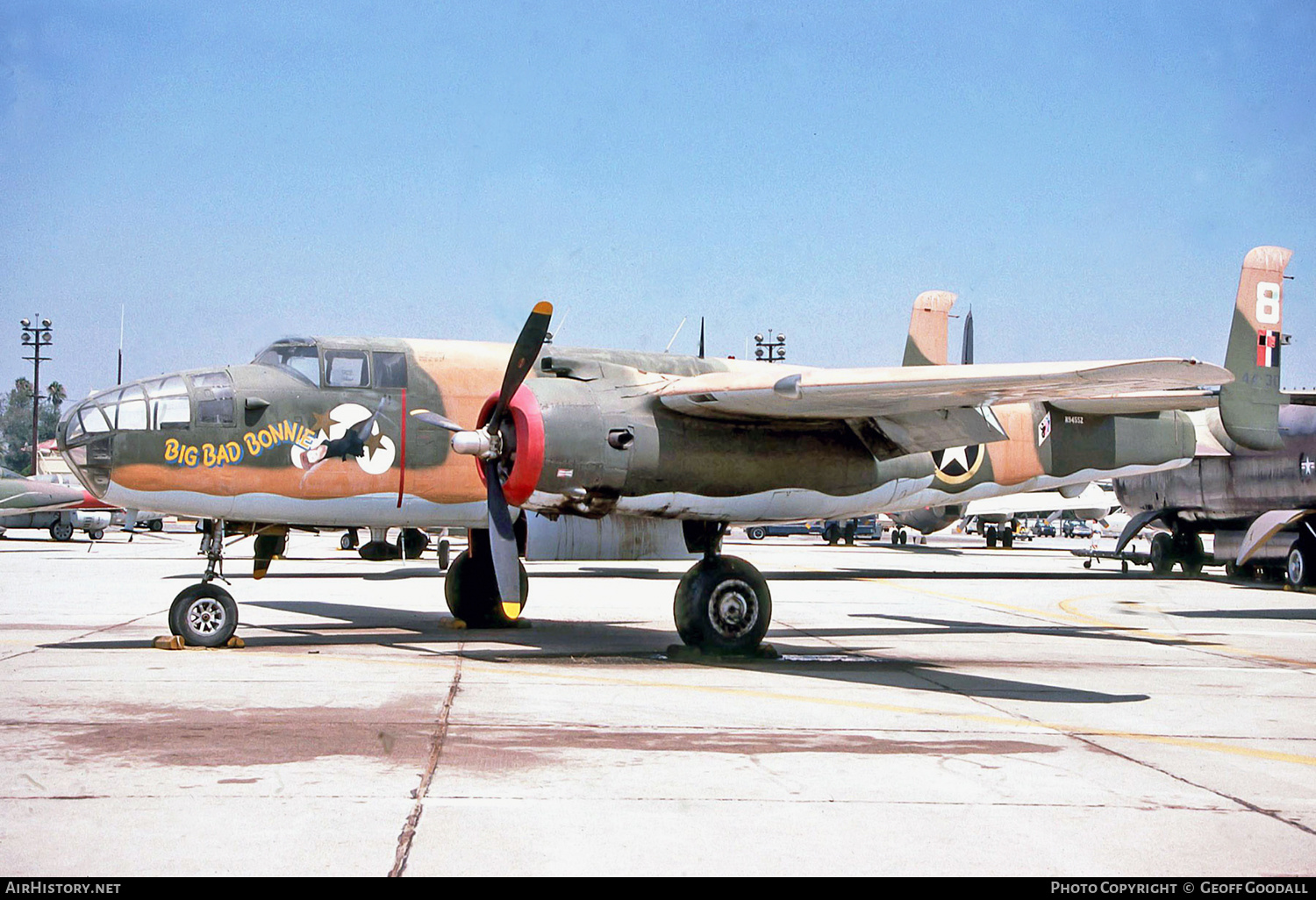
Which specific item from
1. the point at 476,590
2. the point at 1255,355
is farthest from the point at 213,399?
the point at 1255,355

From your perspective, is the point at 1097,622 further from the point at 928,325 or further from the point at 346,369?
the point at 346,369

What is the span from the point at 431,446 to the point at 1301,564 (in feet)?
69.3

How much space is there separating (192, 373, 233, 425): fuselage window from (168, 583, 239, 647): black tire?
196cm

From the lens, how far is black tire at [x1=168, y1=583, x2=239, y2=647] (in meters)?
13.6

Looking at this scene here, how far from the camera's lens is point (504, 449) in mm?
12711

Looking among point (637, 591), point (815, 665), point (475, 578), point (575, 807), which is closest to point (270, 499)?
point (475, 578)

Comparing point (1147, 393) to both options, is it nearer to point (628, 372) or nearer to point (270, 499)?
point (628, 372)

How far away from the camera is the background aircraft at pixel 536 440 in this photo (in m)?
12.2

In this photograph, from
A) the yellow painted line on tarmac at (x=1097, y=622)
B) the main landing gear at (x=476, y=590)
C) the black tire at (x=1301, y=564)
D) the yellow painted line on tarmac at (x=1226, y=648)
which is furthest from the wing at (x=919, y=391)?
the black tire at (x=1301, y=564)

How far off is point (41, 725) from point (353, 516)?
6.36 meters

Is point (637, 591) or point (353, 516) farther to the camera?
point (637, 591)

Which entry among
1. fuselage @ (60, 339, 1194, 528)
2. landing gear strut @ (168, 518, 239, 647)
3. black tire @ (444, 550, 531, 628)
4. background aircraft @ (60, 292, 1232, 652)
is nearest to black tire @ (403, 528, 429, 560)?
black tire @ (444, 550, 531, 628)

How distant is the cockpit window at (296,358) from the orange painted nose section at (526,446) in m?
3.47
